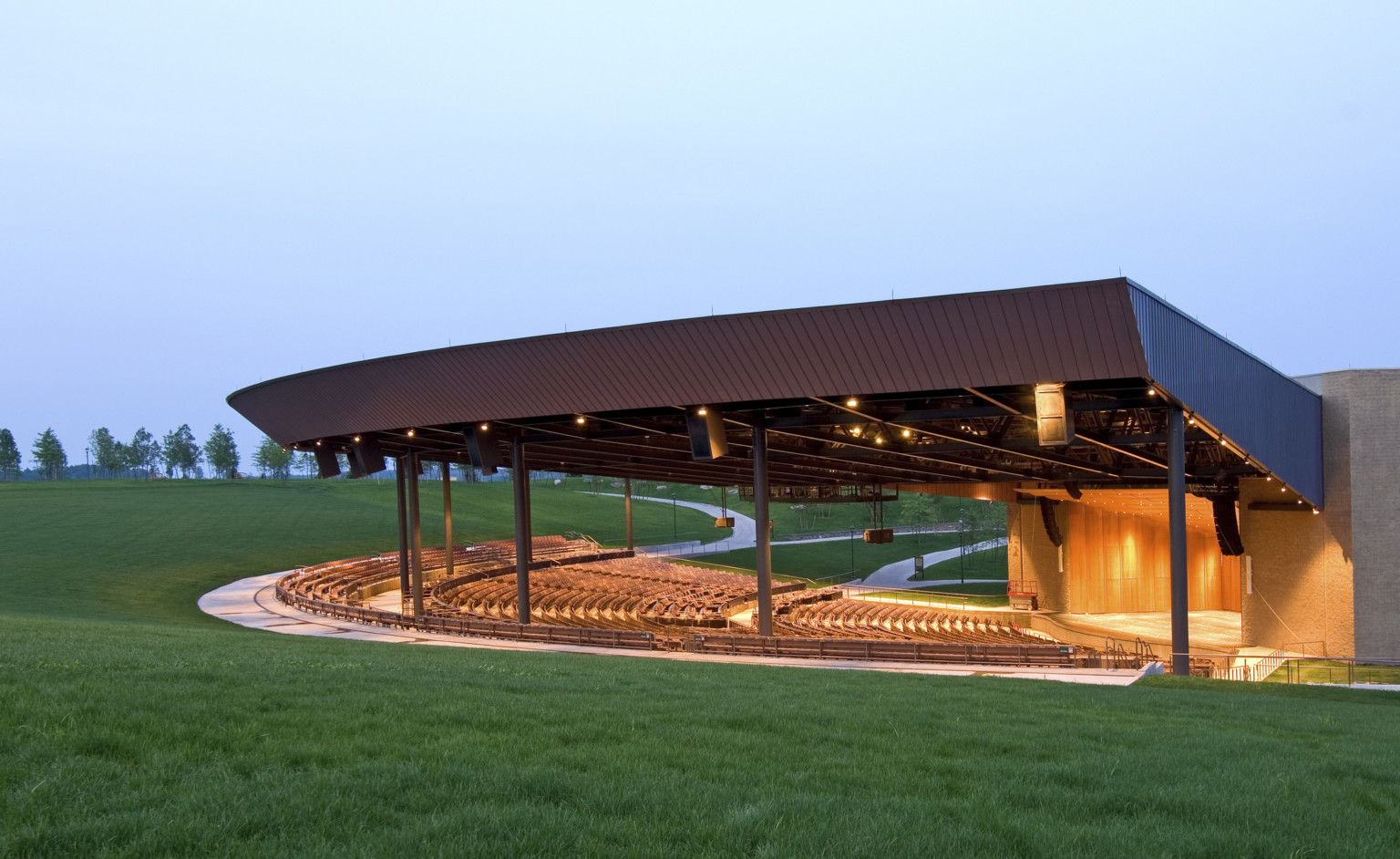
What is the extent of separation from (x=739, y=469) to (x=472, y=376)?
23.5 metres

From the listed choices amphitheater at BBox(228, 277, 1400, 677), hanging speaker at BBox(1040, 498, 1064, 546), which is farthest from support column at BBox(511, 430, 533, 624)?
hanging speaker at BBox(1040, 498, 1064, 546)

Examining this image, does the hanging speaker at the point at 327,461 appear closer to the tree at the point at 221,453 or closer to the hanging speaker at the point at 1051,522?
the hanging speaker at the point at 1051,522

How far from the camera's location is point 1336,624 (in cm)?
3042

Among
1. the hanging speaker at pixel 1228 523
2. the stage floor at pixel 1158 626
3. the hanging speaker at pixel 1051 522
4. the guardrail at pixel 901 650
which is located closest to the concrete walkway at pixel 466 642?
the guardrail at pixel 901 650

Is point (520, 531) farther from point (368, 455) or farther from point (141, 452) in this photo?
point (141, 452)

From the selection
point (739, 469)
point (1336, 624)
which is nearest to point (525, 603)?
point (739, 469)

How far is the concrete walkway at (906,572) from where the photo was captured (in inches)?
2724

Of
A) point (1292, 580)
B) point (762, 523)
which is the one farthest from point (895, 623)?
point (762, 523)

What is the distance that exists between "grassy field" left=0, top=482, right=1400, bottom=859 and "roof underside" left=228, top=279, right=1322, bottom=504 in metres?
8.70

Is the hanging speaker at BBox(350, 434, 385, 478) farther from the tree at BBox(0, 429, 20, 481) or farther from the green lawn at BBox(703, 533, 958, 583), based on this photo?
the tree at BBox(0, 429, 20, 481)

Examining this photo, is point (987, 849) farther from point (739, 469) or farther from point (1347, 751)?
point (739, 469)

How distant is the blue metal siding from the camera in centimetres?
2067

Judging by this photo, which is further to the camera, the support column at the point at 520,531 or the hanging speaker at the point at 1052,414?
the support column at the point at 520,531

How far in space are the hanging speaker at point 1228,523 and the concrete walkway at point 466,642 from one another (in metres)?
16.3
